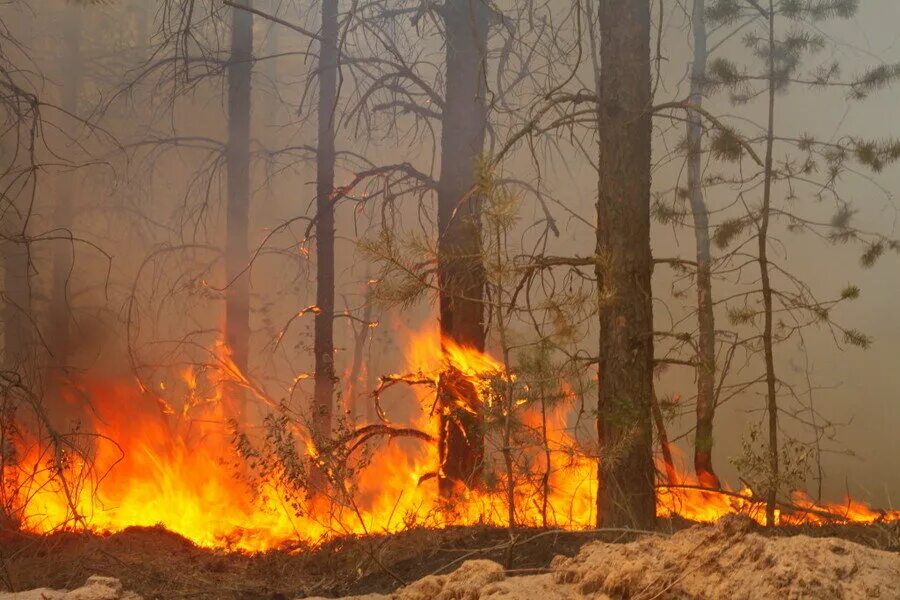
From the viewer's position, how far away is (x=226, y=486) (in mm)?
9766

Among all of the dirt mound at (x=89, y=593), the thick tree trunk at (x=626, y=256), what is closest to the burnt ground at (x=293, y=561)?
the thick tree trunk at (x=626, y=256)

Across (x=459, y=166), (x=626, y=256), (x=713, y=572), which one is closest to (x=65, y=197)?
(x=459, y=166)

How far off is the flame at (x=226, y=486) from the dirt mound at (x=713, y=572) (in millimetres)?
3316

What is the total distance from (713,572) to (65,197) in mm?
11041

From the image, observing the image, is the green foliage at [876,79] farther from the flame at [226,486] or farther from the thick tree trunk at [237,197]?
the thick tree trunk at [237,197]

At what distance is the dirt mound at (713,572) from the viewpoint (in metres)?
2.64

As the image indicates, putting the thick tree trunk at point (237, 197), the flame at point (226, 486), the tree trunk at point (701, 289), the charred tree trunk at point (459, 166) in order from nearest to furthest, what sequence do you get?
the flame at point (226, 486) < the charred tree trunk at point (459, 166) < the tree trunk at point (701, 289) < the thick tree trunk at point (237, 197)

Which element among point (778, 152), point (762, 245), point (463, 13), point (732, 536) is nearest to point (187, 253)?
point (463, 13)

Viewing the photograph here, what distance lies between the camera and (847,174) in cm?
1241

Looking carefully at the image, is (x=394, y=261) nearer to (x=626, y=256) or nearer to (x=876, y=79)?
(x=626, y=256)

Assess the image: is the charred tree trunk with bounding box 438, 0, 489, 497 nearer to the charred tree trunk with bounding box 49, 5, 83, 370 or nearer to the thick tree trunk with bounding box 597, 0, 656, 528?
the thick tree trunk with bounding box 597, 0, 656, 528

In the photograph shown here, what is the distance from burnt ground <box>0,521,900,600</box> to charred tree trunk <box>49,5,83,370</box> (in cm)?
518

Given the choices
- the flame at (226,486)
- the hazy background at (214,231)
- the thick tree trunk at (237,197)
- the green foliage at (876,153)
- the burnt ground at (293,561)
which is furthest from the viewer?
the hazy background at (214,231)

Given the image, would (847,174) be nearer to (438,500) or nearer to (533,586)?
(438,500)
